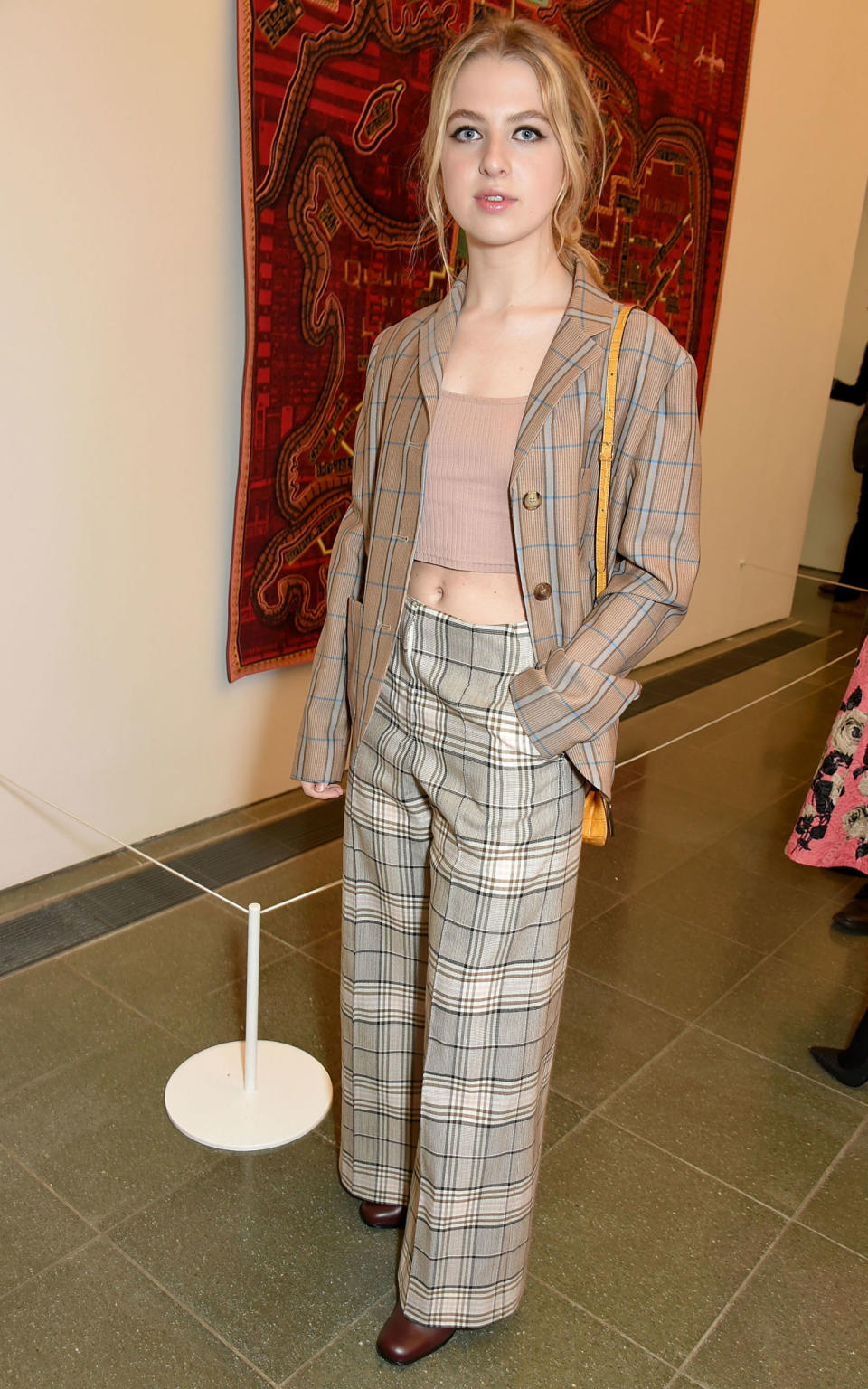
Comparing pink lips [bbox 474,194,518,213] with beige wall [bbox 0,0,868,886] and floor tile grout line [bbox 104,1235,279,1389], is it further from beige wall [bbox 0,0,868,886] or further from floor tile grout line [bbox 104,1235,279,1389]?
floor tile grout line [bbox 104,1235,279,1389]

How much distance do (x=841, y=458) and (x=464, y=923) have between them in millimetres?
7133

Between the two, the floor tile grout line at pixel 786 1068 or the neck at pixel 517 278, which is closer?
the neck at pixel 517 278

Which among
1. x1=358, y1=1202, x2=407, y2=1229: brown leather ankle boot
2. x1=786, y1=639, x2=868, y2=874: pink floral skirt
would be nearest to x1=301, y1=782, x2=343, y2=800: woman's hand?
x1=358, y1=1202, x2=407, y2=1229: brown leather ankle boot

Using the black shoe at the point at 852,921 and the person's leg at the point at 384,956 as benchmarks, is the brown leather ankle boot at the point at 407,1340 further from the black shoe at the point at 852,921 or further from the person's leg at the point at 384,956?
the black shoe at the point at 852,921

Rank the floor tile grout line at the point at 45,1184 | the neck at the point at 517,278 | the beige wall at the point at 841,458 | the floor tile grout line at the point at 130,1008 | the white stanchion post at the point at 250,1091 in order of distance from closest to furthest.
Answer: the neck at the point at 517,278, the floor tile grout line at the point at 45,1184, the white stanchion post at the point at 250,1091, the floor tile grout line at the point at 130,1008, the beige wall at the point at 841,458

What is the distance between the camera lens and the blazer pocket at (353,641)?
1.74m

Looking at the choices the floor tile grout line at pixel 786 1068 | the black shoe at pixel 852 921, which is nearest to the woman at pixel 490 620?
the floor tile grout line at pixel 786 1068

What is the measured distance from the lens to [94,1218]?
201cm

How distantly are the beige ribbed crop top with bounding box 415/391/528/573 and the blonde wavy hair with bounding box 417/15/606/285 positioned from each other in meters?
0.26

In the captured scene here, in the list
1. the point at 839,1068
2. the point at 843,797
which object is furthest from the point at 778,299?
the point at 839,1068

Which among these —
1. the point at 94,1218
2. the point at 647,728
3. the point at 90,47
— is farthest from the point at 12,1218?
the point at 647,728

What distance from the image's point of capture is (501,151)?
1464mm

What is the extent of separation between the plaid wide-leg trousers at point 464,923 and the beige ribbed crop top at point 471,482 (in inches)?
3.9

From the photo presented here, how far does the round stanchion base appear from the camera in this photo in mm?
2230
